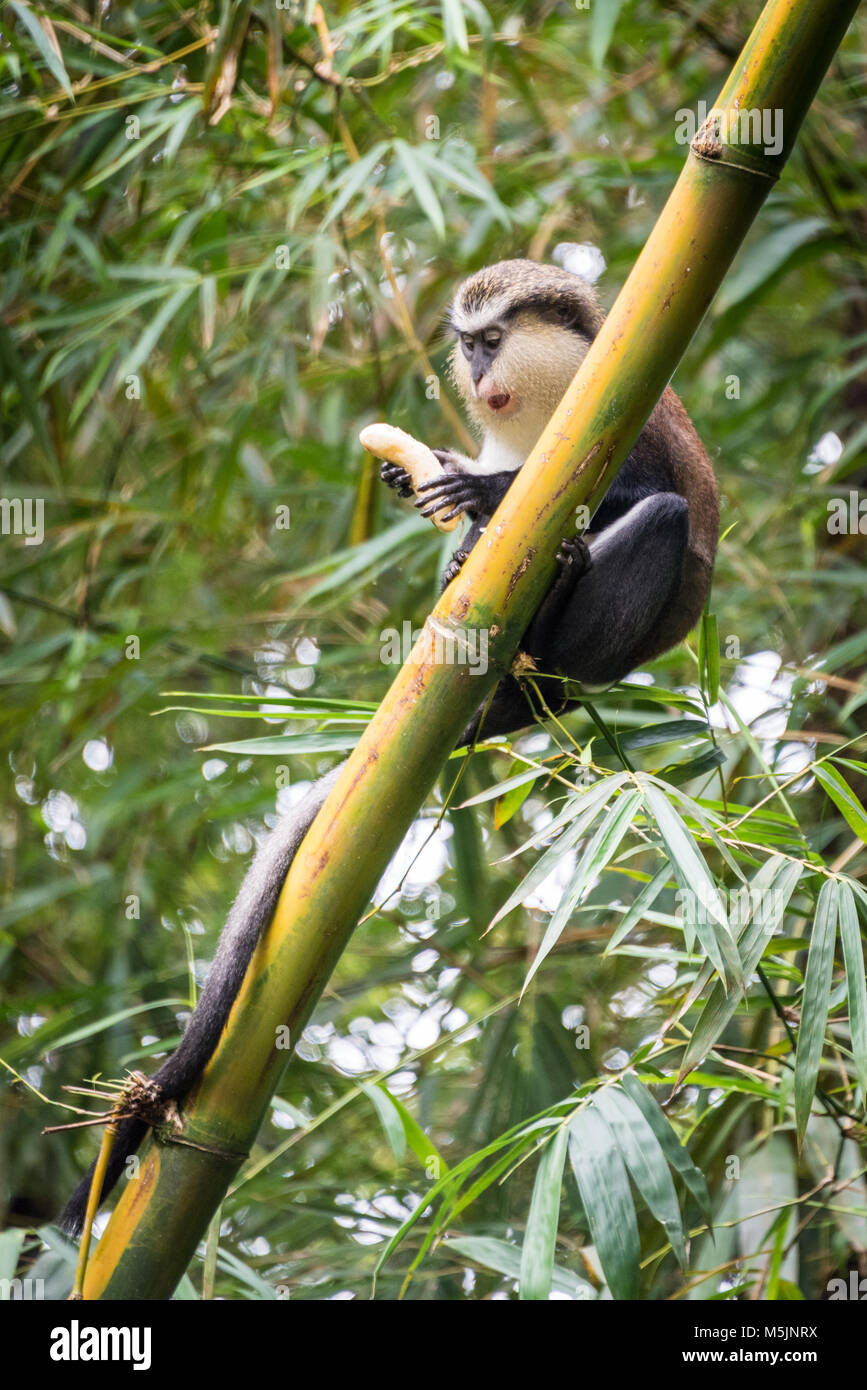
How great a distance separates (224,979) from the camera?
247cm

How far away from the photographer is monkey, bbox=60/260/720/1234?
252 cm

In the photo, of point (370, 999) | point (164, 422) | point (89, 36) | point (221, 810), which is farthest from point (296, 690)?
point (89, 36)

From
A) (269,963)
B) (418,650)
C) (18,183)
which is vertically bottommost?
(269,963)

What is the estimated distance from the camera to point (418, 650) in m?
2.20

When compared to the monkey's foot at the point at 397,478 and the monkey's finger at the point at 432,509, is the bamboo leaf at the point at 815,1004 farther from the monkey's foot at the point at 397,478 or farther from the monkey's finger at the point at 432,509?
the monkey's foot at the point at 397,478

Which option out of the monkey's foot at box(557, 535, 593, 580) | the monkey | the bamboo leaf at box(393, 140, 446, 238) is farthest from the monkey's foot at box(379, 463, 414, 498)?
the bamboo leaf at box(393, 140, 446, 238)

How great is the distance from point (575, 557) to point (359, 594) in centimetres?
268

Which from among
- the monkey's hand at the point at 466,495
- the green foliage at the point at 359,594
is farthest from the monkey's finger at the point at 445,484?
the green foliage at the point at 359,594

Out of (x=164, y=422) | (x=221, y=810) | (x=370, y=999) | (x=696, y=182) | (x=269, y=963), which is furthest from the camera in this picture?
(x=370, y=999)

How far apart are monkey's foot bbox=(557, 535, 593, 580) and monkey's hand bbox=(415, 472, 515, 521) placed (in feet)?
0.70

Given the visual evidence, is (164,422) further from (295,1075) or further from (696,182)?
(696,182)

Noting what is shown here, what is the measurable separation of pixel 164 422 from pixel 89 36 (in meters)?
1.60

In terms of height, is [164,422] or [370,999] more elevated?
[164,422]

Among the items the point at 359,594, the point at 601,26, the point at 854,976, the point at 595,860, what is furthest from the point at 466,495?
the point at 359,594
